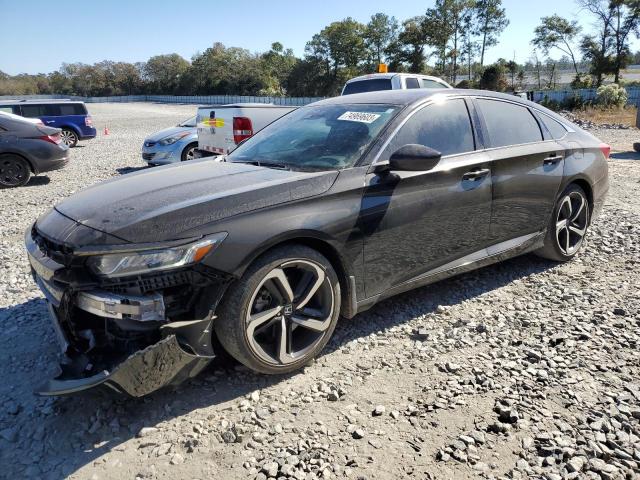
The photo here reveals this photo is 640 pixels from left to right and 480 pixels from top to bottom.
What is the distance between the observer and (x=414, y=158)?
3027mm

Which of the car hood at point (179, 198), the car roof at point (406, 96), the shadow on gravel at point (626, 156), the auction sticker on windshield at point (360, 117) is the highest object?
the car roof at point (406, 96)

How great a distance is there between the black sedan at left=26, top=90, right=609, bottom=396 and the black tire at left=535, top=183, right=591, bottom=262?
0.17 feet

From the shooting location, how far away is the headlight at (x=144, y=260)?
234 centimetres

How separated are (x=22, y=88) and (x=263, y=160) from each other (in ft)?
364

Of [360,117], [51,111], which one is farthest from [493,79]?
[360,117]

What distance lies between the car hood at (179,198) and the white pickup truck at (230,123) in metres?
5.06

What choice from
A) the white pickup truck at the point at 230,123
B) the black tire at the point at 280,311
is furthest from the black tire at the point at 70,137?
the black tire at the point at 280,311

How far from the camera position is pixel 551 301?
3877mm

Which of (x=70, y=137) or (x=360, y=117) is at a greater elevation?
Answer: (x=360, y=117)

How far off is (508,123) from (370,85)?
7.41 meters

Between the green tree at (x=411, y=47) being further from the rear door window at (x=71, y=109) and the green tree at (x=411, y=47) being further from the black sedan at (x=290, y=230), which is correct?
the black sedan at (x=290, y=230)

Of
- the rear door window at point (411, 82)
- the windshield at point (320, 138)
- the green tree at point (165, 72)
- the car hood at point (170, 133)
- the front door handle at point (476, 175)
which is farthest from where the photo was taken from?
the green tree at point (165, 72)

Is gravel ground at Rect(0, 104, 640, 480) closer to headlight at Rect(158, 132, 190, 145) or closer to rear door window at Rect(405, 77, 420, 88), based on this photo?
headlight at Rect(158, 132, 190, 145)

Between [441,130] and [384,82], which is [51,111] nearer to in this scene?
A: [384,82]
